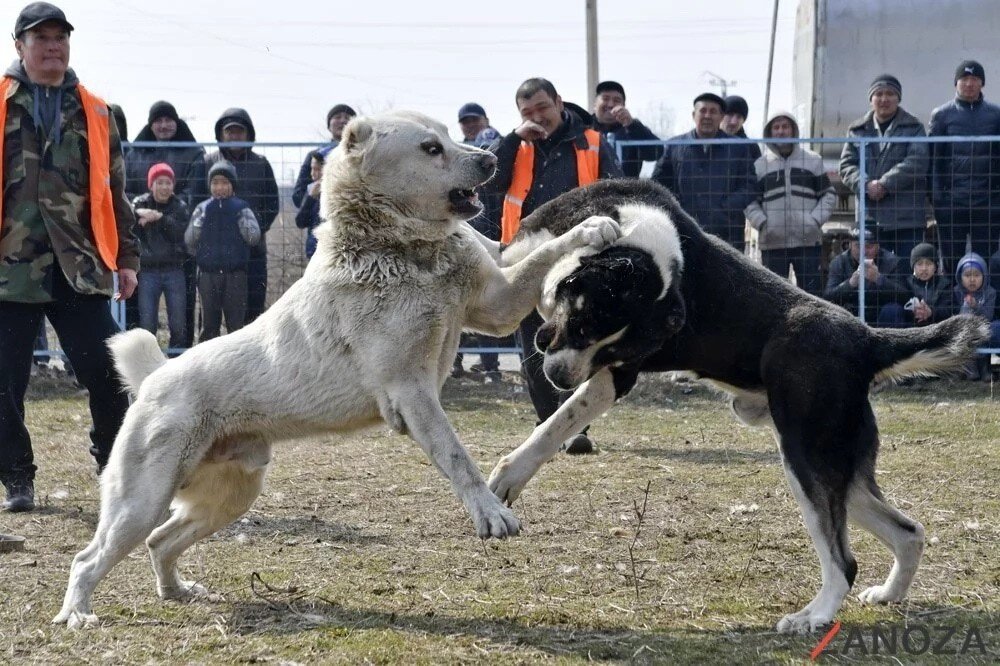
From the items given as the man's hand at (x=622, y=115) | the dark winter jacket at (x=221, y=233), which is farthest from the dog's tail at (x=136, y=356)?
the man's hand at (x=622, y=115)

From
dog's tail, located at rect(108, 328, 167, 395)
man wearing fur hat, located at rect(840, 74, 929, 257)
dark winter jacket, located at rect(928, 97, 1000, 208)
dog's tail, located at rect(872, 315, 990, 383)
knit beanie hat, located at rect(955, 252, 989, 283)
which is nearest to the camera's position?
dog's tail, located at rect(872, 315, 990, 383)

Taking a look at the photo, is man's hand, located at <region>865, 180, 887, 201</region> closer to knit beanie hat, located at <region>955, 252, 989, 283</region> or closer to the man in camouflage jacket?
knit beanie hat, located at <region>955, 252, 989, 283</region>

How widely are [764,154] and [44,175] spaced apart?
6.73m

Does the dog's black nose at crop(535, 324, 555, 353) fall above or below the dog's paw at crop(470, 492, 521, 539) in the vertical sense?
above

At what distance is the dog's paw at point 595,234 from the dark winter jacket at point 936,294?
6690 millimetres

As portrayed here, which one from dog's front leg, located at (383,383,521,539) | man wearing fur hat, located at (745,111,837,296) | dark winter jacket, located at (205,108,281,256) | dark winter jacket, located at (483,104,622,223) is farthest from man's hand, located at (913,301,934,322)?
dog's front leg, located at (383,383,521,539)

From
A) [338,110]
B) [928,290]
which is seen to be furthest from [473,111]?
[928,290]

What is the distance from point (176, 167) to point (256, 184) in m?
0.77

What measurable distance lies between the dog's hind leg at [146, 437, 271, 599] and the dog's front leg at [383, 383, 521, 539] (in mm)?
732

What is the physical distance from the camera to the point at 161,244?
36.5 ft

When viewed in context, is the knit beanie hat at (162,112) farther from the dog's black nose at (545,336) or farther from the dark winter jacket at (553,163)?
the dog's black nose at (545,336)

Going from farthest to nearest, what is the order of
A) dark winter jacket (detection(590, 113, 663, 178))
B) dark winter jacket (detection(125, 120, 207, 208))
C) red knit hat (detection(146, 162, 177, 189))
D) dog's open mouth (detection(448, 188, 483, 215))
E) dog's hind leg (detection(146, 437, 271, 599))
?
dark winter jacket (detection(125, 120, 207, 208)) < dark winter jacket (detection(590, 113, 663, 178)) < red knit hat (detection(146, 162, 177, 189)) < dog's hind leg (detection(146, 437, 271, 599)) < dog's open mouth (detection(448, 188, 483, 215))

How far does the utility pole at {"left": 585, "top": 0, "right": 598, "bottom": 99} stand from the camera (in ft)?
82.1

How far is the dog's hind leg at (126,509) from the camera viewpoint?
15.6 feet
